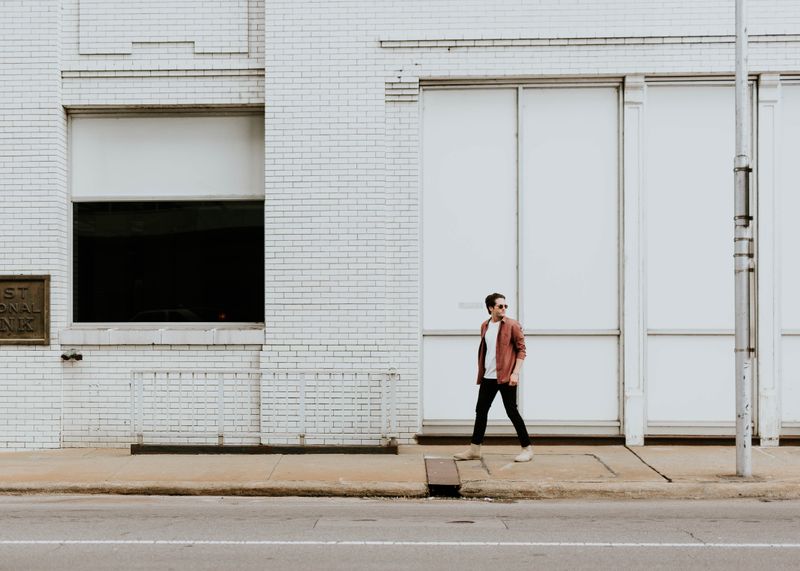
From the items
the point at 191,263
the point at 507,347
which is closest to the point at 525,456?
the point at 507,347

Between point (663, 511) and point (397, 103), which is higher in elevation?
point (397, 103)

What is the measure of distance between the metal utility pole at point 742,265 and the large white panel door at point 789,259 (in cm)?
244

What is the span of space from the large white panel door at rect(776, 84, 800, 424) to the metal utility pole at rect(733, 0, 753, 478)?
96.1 inches

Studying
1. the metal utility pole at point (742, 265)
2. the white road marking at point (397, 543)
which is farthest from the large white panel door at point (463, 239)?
the white road marking at point (397, 543)

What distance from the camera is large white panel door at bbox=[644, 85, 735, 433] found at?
1207 cm

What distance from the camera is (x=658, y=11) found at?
11977 mm

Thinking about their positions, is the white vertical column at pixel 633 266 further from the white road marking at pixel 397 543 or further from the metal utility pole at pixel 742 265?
the white road marking at pixel 397 543

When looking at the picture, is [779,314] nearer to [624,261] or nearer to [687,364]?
[687,364]

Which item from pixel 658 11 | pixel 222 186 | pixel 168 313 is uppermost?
pixel 658 11

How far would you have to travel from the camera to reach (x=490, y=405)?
1091 cm

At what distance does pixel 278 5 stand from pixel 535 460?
632 centimetres

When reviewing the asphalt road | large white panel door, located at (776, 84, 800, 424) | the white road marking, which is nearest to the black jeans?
the asphalt road

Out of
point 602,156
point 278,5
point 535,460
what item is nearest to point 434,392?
point 535,460

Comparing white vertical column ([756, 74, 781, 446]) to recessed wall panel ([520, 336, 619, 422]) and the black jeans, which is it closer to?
recessed wall panel ([520, 336, 619, 422])
